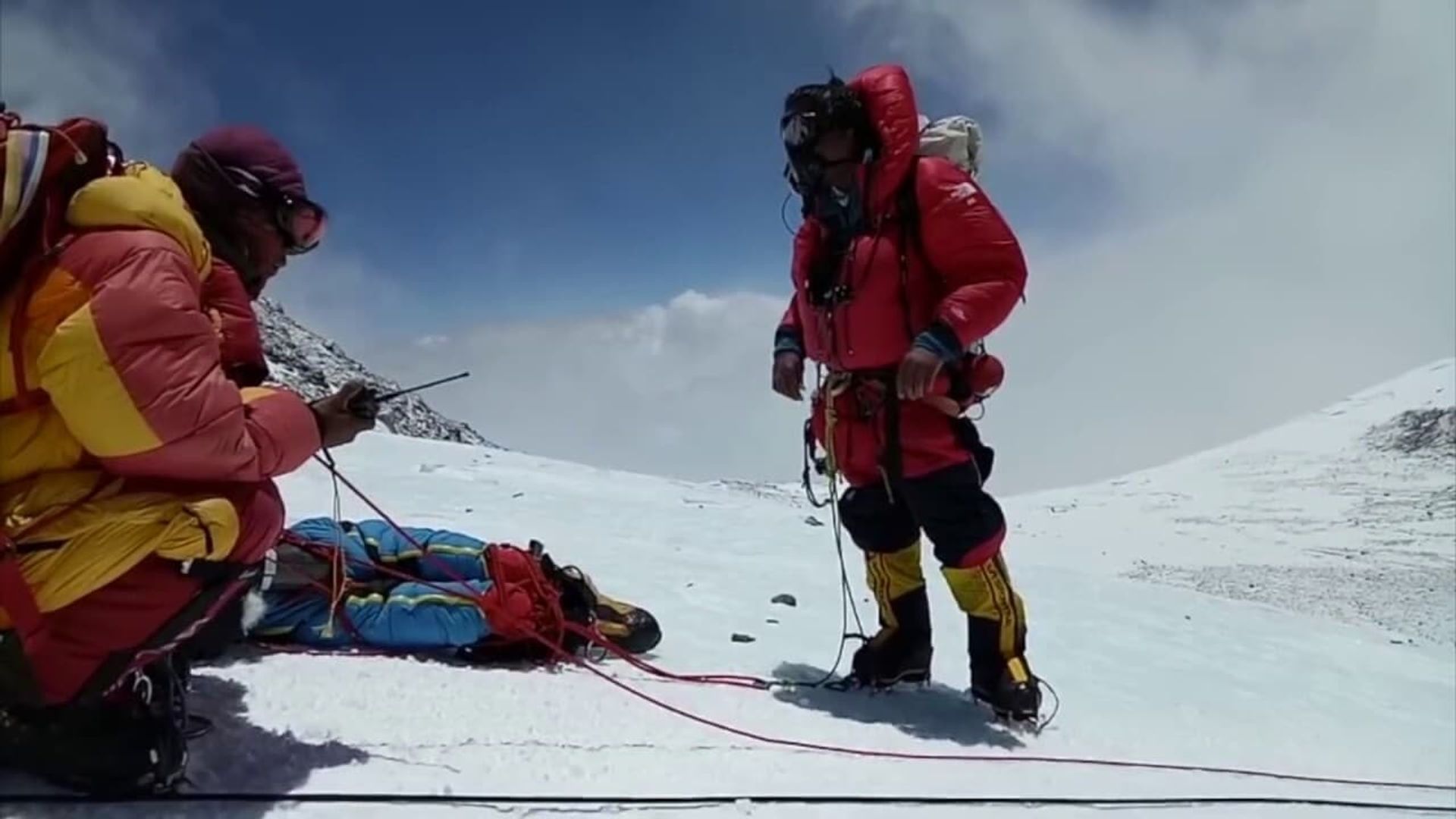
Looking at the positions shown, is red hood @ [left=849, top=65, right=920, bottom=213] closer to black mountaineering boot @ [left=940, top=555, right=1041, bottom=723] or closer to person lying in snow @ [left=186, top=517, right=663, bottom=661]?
black mountaineering boot @ [left=940, top=555, right=1041, bottom=723]

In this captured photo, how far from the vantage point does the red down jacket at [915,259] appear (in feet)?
11.1

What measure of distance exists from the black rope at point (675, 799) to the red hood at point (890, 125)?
5.88 feet

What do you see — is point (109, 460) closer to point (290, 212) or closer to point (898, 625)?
point (290, 212)

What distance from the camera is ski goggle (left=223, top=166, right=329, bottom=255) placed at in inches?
98.4

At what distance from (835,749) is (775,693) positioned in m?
0.67

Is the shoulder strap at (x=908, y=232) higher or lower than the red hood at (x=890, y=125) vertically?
lower

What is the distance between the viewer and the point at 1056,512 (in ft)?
76.2

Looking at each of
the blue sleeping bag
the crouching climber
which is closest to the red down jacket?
the blue sleeping bag

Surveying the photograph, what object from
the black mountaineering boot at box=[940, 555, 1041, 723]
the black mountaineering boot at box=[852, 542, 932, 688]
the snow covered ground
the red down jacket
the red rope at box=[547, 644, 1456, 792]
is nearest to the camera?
the snow covered ground

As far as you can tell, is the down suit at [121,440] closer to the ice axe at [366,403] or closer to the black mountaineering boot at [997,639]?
the ice axe at [366,403]

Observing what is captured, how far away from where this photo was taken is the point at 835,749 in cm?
313

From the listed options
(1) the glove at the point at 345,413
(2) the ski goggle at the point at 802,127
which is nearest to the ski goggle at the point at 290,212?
(1) the glove at the point at 345,413

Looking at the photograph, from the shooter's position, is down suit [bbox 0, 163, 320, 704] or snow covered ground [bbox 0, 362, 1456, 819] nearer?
down suit [bbox 0, 163, 320, 704]

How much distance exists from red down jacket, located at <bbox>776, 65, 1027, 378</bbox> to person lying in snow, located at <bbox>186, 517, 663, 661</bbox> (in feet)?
4.22
